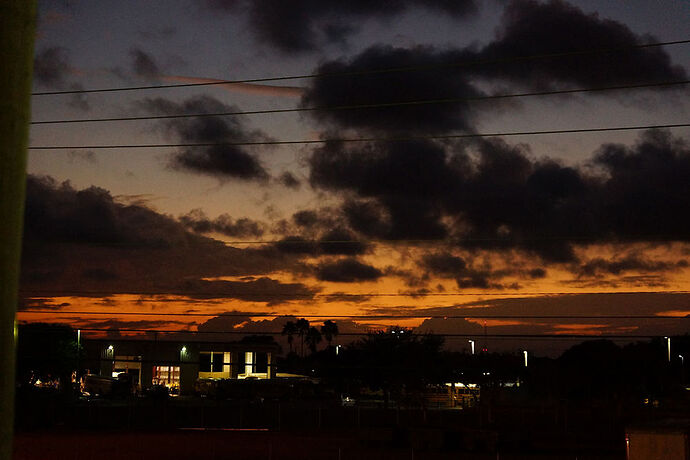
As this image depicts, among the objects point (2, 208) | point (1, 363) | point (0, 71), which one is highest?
point (0, 71)

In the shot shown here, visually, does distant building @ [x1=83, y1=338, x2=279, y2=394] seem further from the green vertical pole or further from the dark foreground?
Answer: the green vertical pole

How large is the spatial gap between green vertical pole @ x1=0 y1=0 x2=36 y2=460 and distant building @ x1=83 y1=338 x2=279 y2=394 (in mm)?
106001

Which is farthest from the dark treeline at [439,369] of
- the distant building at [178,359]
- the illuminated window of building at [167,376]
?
the illuminated window of building at [167,376]

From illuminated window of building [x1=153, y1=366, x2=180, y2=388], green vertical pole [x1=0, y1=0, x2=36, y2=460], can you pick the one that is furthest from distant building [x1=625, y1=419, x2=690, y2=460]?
illuminated window of building [x1=153, y1=366, x2=180, y2=388]

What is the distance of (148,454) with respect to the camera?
41.4 m

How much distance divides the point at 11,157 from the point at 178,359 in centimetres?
10914

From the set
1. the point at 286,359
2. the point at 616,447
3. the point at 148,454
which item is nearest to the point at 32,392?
the point at 148,454

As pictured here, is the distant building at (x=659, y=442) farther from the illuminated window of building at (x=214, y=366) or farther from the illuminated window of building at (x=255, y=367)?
the illuminated window of building at (x=255, y=367)

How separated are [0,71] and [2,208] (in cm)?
66

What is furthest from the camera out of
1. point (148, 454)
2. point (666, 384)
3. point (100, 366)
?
point (100, 366)

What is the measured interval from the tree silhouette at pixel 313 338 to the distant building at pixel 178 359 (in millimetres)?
31636

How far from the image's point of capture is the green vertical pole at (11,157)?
3.82 metres

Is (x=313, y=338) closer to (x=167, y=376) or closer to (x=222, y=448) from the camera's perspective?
(x=167, y=376)

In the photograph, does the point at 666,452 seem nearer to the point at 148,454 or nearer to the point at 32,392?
the point at 148,454
